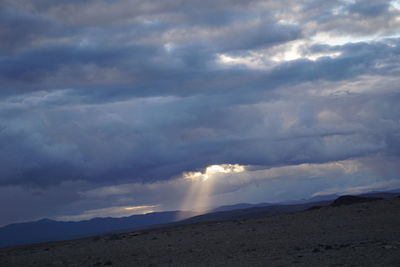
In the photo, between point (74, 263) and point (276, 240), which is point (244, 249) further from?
point (74, 263)

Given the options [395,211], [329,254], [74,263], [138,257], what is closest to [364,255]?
[329,254]

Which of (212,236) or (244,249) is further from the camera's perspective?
(212,236)

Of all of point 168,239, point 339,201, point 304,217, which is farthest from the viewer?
point 339,201

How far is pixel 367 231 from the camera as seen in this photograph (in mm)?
43781

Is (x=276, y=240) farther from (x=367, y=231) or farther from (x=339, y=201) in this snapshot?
(x=339, y=201)

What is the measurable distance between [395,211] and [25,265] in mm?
38402

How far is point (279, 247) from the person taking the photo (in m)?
39.6

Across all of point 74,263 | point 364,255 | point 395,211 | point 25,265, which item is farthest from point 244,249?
point 395,211

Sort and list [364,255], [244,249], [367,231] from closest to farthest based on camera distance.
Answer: [364,255] → [244,249] → [367,231]

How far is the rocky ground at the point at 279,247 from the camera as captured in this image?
3234cm

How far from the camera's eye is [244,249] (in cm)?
4038

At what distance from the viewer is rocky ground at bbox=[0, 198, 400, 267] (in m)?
32.3

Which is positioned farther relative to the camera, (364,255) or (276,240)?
(276,240)

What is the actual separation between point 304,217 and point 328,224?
974 cm
